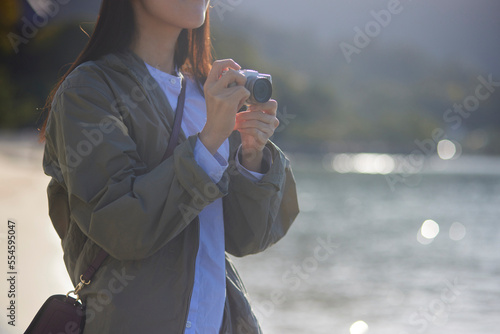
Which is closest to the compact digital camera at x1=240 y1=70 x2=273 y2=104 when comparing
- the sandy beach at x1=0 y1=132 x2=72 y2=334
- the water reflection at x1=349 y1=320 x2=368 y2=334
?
the sandy beach at x1=0 y1=132 x2=72 y2=334

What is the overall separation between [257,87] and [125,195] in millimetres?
408

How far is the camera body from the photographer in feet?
5.00

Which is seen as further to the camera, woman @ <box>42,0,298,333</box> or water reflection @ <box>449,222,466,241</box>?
water reflection @ <box>449,222,466,241</box>

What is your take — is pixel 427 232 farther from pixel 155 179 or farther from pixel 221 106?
pixel 155 179

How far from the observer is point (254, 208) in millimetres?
1608

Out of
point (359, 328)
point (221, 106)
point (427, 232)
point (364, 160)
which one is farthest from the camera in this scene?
point (364, 160)

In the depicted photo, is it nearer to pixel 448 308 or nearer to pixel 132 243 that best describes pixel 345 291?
pixel 448 308

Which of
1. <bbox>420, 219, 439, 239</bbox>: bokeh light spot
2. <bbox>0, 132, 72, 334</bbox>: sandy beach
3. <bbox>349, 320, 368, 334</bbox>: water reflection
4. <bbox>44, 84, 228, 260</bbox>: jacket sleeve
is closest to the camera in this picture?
<bbox>44, 84, 228, 260</bbox>: jacket sleeve

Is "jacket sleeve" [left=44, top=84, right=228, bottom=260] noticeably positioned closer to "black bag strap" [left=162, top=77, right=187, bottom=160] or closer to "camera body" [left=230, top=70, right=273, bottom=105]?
"black bag strap" [left=162, top=77, right=187, bottom=160]

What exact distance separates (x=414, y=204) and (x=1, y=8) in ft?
72.2

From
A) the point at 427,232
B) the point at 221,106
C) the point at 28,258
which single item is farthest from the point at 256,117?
the point at 427,232

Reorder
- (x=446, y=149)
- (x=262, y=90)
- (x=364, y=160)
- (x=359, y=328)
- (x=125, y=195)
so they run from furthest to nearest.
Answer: (x=446, y=149)
(x=364, y=160)
(x=359, y=328)
(x=262, y=90)
(x=125, y=195)

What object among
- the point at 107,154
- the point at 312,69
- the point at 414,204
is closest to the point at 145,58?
the point at 107,154

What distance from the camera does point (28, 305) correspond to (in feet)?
16.0
